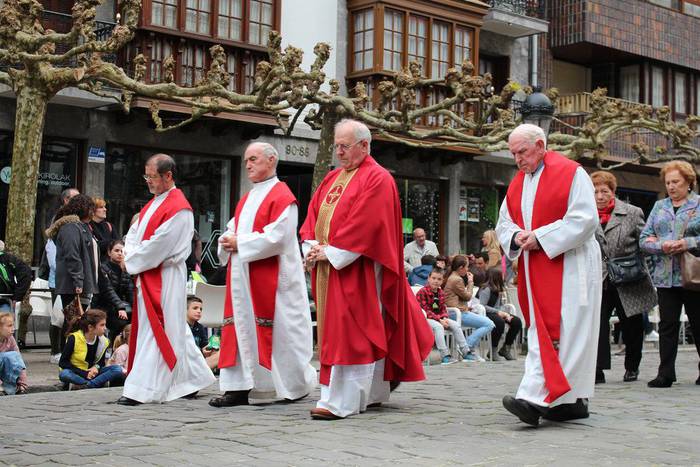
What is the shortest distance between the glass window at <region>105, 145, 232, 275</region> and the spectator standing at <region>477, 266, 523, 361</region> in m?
8.53

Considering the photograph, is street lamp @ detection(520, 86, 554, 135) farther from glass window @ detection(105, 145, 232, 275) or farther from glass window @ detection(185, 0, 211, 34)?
glass window @ detection(105, 145, 232, 275)

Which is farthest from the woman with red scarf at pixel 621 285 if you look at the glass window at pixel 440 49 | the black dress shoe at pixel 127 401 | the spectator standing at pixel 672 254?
the glass window at pixel 440 49

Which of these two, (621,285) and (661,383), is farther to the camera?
(621,285)

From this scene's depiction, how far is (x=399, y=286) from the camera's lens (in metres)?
8.20

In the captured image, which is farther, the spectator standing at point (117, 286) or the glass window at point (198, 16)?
the glass window at point (198, 16)

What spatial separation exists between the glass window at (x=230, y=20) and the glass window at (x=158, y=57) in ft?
4.62

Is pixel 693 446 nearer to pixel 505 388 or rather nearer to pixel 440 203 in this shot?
pixel 505 388

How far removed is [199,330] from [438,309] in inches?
120

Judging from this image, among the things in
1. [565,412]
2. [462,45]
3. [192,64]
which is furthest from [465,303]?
[462,45]

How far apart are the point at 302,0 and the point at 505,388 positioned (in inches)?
630

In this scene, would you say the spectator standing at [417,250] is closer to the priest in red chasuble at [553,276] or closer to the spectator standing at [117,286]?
the spectator standing at [117,286]

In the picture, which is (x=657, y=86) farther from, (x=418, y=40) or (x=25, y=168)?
(x=25, y=168)

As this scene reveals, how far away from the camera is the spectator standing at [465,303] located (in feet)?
Answer: 47.2

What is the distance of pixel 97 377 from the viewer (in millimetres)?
10633
